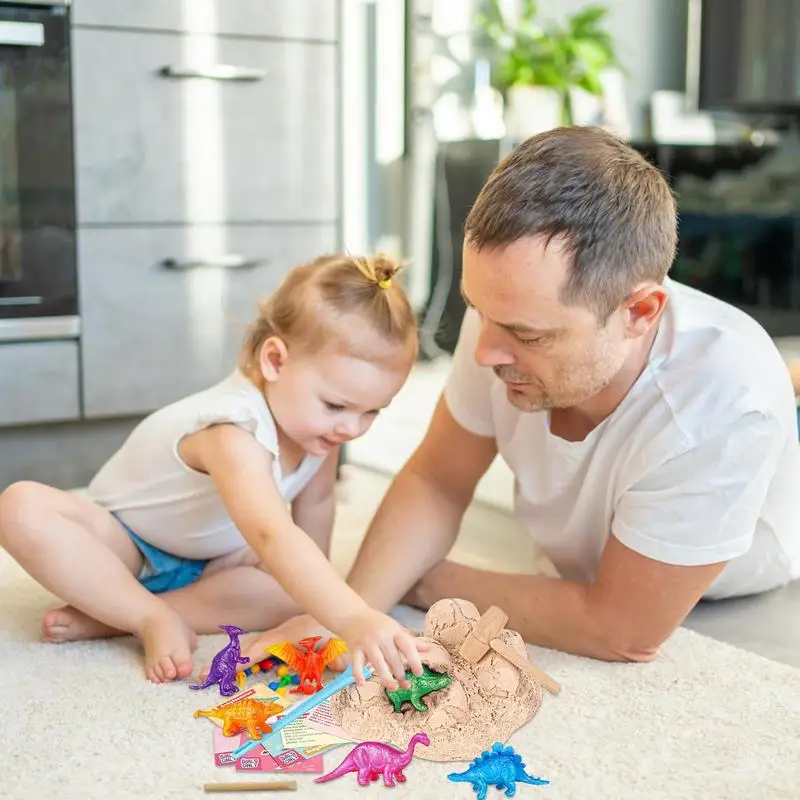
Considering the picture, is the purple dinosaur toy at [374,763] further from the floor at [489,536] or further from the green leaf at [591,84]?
the green leaf at [591,84]

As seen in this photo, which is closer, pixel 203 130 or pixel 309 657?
pixel 309 657

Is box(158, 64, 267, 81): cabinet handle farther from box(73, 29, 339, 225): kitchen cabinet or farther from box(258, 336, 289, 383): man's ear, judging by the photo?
box(258, 336, 289, 383): man's ear

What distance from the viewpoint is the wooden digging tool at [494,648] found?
121 cm

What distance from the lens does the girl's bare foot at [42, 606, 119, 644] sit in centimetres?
139

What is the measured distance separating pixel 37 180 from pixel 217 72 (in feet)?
1.25

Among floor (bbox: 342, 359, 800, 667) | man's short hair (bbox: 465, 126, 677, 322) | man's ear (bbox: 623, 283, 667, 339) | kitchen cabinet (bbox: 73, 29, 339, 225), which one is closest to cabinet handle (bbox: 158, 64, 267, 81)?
kitchen cabinet (bbox: 73, 29, 339, 225)

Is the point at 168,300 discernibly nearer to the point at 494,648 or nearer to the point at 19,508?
the point at 19,508

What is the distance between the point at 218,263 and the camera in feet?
7.13

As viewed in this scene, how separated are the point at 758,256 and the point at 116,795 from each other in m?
2.64

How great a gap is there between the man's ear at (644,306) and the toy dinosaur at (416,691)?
1.36ft

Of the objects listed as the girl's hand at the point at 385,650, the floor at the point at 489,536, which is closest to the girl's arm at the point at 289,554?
the girl's hand at the point at 385,650

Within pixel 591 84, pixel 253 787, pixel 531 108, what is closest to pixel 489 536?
pixel 253 787

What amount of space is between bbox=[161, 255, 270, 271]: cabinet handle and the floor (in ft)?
1.52

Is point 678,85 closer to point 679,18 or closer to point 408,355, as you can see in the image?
point 679,18
